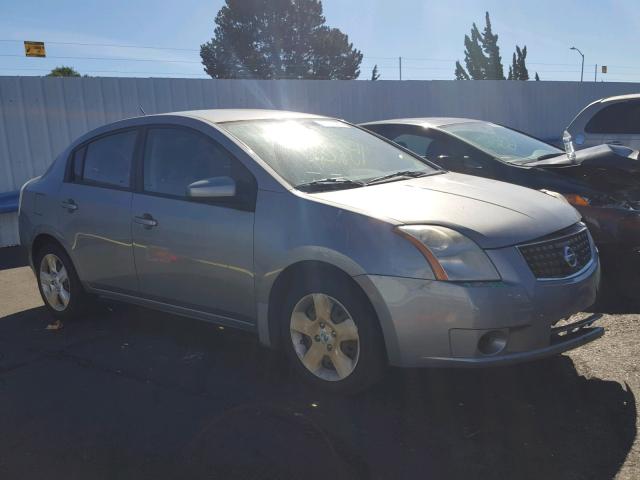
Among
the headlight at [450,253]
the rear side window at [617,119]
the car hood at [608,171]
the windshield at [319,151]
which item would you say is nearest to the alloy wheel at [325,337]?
the headlight at [450,253]

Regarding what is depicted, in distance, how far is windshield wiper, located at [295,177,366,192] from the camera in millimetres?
3938

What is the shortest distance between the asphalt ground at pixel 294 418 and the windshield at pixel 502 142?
2.33 m

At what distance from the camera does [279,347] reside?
3.96 m

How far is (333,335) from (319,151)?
1.36m

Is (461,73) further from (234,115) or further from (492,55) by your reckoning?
(234,115)

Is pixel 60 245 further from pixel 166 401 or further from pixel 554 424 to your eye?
pixel 554 424

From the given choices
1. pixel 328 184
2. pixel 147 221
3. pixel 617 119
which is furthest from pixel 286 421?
pixel 617 119

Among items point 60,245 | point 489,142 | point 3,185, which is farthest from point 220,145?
point 3,185

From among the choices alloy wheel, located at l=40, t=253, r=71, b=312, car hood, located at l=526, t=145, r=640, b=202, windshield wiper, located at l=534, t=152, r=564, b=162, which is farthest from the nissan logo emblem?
alloy wheel, located at l=40, t=253, r=71, b=312

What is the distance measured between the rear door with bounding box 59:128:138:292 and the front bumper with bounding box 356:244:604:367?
2.11m

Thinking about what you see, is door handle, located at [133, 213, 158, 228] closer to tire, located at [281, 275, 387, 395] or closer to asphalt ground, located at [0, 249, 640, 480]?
asphalt ground, located at [0, 249, 640, 480]

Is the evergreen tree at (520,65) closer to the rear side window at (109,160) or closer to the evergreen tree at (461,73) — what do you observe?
the evergreen tree at (461,73)

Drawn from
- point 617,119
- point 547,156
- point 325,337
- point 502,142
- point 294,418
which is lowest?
point 294,418

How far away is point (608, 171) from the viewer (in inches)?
228
